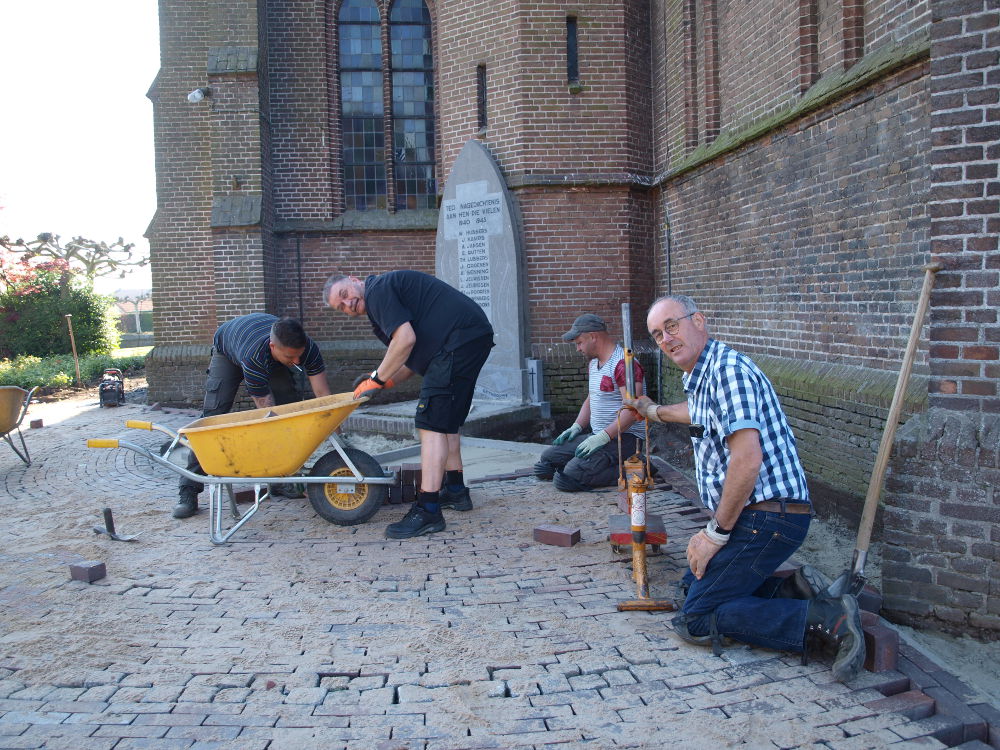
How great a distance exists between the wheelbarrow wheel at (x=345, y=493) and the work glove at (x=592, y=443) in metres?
1.49

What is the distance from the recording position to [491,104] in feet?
36.5

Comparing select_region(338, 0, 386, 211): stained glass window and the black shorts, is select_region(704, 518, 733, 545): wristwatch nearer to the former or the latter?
the black shorts

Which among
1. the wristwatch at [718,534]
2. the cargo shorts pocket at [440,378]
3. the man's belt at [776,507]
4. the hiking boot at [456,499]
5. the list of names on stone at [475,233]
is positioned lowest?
the hiking boot at [456,499]

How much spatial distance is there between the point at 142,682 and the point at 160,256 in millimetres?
10582

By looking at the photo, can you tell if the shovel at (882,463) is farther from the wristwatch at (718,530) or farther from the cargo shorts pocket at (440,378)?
the cargo shorts pocket at (440,378)

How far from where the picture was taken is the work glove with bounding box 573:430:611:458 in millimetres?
5840

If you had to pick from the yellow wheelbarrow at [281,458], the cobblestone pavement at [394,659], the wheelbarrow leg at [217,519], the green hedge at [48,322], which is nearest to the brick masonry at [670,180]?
the cobblestone pavement at [394,659]

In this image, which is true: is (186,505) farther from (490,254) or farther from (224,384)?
(490,254)

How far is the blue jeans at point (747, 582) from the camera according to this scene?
3.45m

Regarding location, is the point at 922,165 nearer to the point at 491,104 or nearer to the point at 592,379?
the point at 592,379

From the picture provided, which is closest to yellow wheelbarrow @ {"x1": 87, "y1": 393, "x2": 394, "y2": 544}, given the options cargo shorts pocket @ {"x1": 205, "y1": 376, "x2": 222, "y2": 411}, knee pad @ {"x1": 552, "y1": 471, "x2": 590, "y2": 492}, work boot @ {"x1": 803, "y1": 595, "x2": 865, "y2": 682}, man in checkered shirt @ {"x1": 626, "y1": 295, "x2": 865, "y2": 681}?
cargo shorts pocket @ {"x1": 205, "y1": 376, "x2": 222, "y2": 411}

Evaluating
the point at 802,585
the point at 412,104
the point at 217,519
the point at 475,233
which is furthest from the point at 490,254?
the point at 802,585

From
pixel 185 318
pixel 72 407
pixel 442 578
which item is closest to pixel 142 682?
pixel 442 578

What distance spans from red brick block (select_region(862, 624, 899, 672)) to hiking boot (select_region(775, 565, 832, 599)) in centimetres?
36
